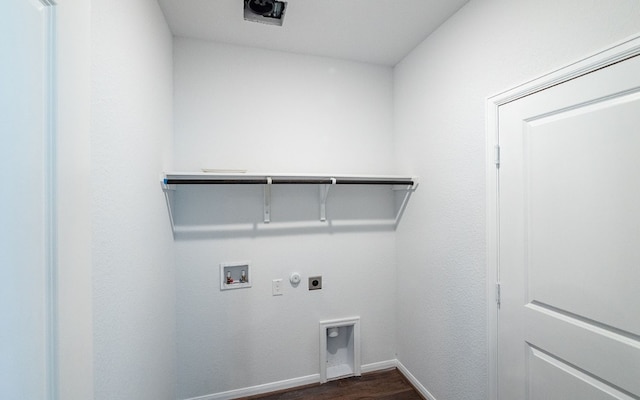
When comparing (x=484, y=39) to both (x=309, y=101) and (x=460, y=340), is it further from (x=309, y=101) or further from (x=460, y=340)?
(x=460, y=340)

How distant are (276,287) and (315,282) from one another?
312 millimetres

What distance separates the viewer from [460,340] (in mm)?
1611

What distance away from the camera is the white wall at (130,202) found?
896 mm

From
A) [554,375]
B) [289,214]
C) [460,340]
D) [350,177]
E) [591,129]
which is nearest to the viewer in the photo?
[591,129]

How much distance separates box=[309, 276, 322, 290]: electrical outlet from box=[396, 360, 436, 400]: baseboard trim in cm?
98

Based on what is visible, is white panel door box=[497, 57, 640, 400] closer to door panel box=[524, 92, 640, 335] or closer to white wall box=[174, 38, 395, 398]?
door panel box=[524, 92, 640, 335]

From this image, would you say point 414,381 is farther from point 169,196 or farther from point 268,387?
point 169,196

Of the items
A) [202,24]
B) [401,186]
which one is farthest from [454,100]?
[202,24]

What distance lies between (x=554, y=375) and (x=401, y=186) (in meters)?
1.39

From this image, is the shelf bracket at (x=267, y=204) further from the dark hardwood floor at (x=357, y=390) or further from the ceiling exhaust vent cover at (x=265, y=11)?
the dark hardwood floor at (x=357, y=390)

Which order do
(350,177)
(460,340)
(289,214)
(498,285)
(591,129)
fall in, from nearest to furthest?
(591,129) → (498,285) → (460,340) → (350,177) → (289,214)

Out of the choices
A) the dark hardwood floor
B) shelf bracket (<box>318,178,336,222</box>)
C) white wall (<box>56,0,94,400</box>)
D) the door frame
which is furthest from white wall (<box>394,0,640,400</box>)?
white wall (<box>56,0,94,400</box>)

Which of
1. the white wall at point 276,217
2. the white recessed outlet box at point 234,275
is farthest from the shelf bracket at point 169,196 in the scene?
the white recessed outlet box at point 234,275

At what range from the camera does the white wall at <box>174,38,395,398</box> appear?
1.85m
